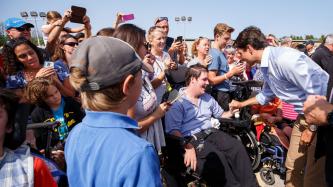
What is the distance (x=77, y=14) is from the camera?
11.7 feet

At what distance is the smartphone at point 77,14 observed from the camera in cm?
349

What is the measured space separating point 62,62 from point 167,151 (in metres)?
1.69

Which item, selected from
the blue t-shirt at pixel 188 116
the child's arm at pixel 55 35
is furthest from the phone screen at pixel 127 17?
the blue t-shirt at pixel 188 116

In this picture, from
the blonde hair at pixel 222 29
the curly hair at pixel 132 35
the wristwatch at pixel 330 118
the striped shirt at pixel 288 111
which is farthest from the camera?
the blonde hair at pixel 222 29

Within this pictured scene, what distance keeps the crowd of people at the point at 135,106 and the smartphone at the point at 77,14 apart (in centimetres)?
6

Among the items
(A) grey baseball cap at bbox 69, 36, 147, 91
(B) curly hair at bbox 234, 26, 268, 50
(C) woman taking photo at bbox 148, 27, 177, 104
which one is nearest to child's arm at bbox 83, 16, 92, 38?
(C) woman taking photo at bbox 148, 27, 177, 104

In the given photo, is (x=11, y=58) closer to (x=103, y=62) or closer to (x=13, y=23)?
(x=13, y=23)

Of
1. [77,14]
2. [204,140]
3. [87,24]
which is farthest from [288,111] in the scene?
[77,14]

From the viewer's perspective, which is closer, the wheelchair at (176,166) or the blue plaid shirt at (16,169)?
the blue plaid shirt at (16,169)

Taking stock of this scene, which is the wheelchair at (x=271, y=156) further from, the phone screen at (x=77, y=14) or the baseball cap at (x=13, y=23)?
the baseball cap at (x=13, y=23)

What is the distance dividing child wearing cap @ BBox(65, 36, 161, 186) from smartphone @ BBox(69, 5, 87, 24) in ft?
8.80

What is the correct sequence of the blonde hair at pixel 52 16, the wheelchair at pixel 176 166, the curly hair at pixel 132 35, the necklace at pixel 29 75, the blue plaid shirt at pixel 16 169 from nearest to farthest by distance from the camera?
the blue plaid shirt at pixel 16 169
the curly hair at pixel 132 35
the wheelchair at pixel 176 166
the necklace at pixel 29 75
the blonde hair at pixel 52 16

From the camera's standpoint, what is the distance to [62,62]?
3.42 metres

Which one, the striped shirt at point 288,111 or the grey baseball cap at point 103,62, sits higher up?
the grey baseball cap at point 103,62
